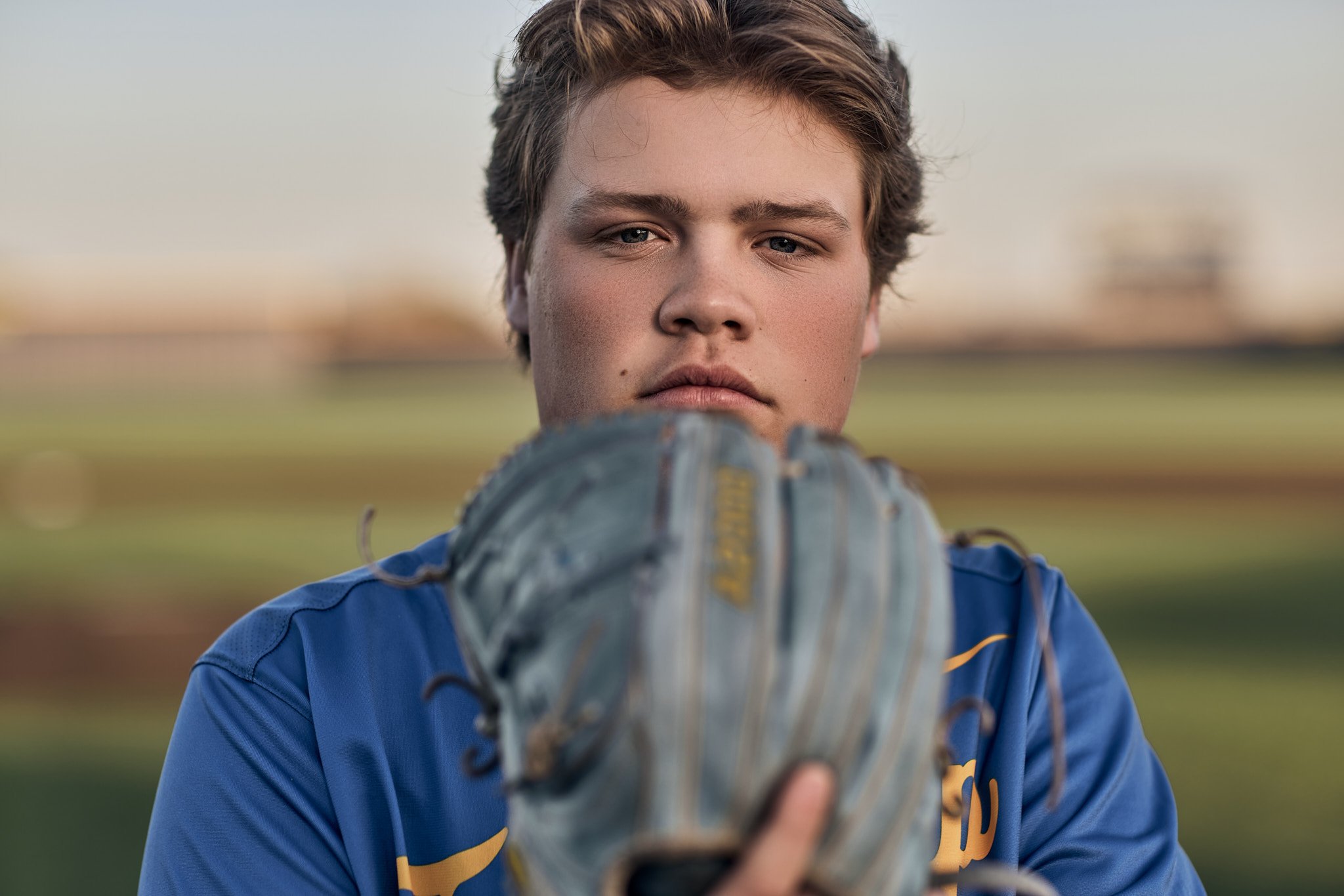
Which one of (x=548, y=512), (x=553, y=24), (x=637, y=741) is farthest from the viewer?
(x=553, y=24)

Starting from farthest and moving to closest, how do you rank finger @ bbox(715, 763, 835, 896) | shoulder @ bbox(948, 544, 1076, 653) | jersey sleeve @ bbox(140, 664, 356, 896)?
shoulder @ bbox(948, 544, 1076, 653)
jersey sleeve @ bbox(140, 664, 356, 896)
finger @ bbox(715, 763, 835, 896)

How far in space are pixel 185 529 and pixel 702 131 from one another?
11.5 metres

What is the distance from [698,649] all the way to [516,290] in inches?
34.5

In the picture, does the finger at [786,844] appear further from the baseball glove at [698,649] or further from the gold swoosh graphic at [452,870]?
the gold swoosh graphic at [452,870]

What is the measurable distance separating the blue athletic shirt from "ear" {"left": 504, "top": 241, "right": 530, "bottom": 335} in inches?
12.3

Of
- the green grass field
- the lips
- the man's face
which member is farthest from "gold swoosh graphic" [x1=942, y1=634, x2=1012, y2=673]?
the green grass field

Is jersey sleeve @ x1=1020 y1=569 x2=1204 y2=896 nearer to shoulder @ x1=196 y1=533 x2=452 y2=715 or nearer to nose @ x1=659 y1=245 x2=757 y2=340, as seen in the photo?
nose @ x1=659 y1=245 x2=757 y2=340

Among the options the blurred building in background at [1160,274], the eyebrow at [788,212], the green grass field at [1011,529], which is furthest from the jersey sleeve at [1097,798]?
the blurred building in background at [1160,274]

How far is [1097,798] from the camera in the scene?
1.31m

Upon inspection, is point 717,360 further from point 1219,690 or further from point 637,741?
point 1219,690

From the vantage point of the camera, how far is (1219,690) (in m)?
5.65

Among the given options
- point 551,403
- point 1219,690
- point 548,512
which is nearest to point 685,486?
point 548,512

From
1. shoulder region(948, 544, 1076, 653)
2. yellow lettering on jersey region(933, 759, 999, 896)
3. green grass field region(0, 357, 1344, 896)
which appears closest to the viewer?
yellow lettering on jersey region(933, 759, 999, 896)

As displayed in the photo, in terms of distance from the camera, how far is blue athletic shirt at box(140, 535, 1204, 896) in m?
1.23
